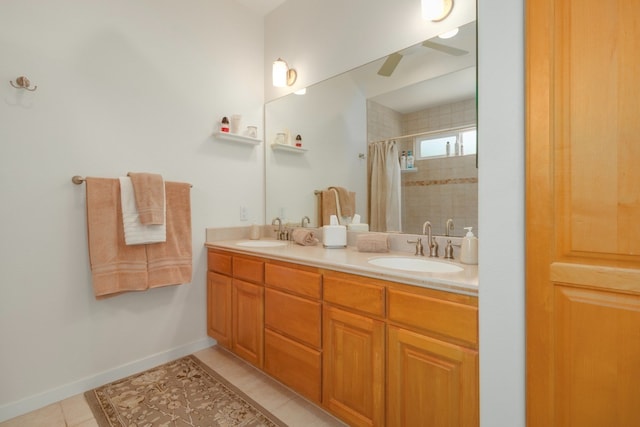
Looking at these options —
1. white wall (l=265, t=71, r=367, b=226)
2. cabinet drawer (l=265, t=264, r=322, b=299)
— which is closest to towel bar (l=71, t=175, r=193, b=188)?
cabinet drawer (l=265, t=264, r=322, b=299)

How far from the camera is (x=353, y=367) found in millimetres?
1426

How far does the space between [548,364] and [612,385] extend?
140mm

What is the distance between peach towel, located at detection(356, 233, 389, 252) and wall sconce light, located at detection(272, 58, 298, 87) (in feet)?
5.07

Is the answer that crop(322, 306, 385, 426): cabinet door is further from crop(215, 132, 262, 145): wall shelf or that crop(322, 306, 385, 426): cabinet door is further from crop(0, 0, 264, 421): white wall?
crop(215, 132, 262, 145): wall shelf

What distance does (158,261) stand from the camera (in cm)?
208

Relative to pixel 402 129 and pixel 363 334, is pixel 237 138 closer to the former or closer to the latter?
pixel 402 129

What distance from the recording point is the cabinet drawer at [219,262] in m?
2.24

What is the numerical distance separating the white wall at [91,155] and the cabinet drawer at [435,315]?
69.2 inches

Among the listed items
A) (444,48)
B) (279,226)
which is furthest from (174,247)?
(444,48)

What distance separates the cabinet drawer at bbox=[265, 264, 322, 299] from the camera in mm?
1597

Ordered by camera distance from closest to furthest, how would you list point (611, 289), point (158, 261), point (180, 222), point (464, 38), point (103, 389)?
1. point (611, 289)
2. point (464, 38)
3. point (103, 389)
4. point (158, 261)
5. point (180, 222)

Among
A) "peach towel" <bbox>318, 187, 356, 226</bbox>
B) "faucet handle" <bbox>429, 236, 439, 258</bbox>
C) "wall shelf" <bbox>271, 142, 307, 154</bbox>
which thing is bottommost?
"faucet handle" <bbox>429, 236, 439, 258</bbox>

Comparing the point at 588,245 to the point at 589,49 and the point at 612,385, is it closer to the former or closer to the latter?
the point at 612,385

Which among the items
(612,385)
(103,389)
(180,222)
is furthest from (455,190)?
(103,389)
